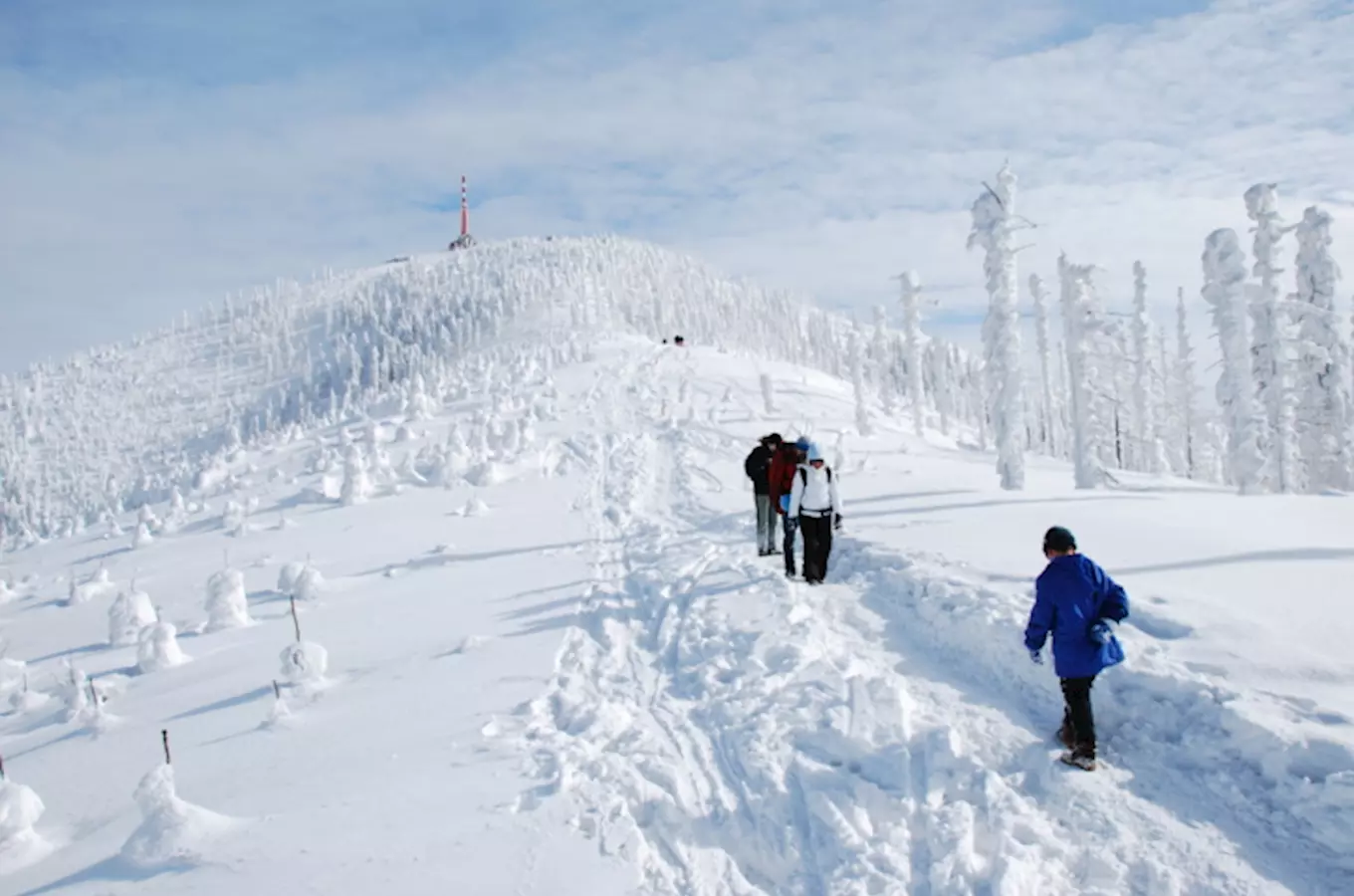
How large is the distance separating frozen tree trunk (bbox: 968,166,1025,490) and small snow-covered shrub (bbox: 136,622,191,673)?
21.2 metres

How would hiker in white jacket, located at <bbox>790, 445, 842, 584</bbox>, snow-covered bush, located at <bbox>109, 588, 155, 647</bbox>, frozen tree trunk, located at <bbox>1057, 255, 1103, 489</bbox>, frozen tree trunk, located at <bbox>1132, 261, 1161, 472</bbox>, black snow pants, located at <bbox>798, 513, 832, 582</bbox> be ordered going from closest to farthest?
hiker in white jacket, located at <bbox>790, 445, 842, 584</bbox> < black snow pants, located at <bbox>798, 513, 832, 582</bbox> < snow-covered bush, located at <bbox>109, 588, 155, 647</bbox> < frozen tree trunk, located at <bbox>1057, 255, 1103, 489</bbox> < frozen tree trunk, located at <bbox>1132, 261, 1161, 472</bbox>

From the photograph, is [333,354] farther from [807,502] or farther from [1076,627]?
[1076,627]

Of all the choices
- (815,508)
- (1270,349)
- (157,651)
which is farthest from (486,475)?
(1270,349)

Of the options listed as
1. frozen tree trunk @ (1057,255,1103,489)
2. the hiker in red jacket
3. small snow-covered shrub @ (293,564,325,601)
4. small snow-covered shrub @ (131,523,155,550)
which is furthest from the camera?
frozen tree trunk @ (1057,255,1103,489)

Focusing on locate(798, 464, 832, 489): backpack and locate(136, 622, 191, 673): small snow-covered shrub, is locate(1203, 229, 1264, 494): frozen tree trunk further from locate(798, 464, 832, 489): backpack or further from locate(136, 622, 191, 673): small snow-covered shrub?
locate(136, 622, 191, 673): small snow-covered shrub

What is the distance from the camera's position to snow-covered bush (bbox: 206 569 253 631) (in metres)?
12.0

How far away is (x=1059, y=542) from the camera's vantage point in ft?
18.7

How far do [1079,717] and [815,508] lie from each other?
5569mm

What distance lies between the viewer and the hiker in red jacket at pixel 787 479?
11.3m

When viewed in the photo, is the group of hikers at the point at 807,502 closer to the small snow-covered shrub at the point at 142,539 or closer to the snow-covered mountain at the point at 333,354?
the small snow-covered shrub at the point at 142,539

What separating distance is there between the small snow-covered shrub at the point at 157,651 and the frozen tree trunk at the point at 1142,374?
54.5 metres

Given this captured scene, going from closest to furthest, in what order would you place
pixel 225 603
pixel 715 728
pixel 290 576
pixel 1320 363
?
pixel 715 728 < pixel 225 603 < pixel 290 576 < pixel 1320 363

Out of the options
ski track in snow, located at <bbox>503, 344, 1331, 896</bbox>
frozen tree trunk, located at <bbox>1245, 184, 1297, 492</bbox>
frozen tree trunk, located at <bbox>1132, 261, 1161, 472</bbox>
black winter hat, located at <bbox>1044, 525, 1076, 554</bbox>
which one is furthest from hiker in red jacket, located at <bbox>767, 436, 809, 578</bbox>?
frozen tree trunk, located at <bbox>1132, 261, 1161, 472</bbox>

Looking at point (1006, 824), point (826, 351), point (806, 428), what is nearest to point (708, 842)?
point (1006, 824)
